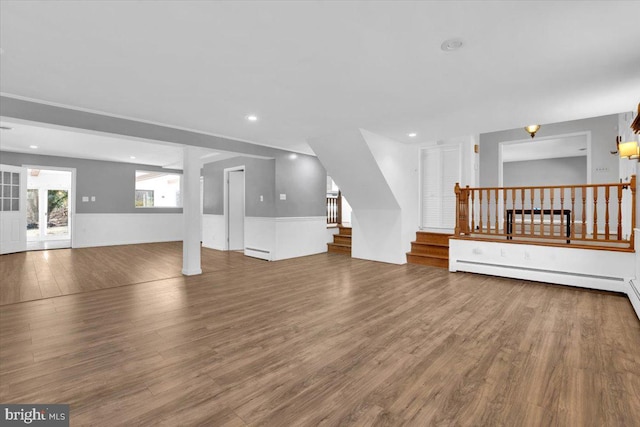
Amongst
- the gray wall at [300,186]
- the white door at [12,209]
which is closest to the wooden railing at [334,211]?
the gray wall at [300,186]

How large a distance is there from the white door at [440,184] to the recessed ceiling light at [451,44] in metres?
4.31

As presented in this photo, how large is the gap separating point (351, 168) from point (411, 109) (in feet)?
6.12

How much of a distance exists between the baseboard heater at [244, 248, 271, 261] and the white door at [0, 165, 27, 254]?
17.9ft

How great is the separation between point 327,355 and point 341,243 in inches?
207

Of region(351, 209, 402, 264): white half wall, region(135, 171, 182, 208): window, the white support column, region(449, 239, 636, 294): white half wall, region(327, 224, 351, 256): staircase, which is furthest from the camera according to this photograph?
region(135, 171, 182, 208): window

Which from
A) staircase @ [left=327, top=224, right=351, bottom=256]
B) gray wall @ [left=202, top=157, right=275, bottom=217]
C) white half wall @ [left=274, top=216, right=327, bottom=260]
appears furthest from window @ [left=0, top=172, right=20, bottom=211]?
staircase @ [left=327, top=224, right=351, bottom=256]

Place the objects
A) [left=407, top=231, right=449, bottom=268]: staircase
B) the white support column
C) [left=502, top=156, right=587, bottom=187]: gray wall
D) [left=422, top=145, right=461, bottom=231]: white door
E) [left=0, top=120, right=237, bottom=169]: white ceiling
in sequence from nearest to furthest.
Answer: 1. the white support column
2. [left=0, top=120, right=237, bottom=169]: white ceiling
3. [left=407, top=231, right=449, bottom=268]: staircase
4. [left=422, top=145, right=461, bottom=231]: white door
5. [left=502, top=156, right=587, bottom=187]: gray wall

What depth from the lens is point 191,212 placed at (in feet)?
16.3

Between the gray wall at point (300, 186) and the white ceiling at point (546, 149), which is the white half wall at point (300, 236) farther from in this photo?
the white ceiling at point (546, 149)

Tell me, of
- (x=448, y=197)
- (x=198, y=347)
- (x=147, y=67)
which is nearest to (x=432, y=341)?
(x=198, y=347)

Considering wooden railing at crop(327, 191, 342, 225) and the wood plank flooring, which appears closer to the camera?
the wood plank flooring

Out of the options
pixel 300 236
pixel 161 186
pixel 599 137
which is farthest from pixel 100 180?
pixel 599 137

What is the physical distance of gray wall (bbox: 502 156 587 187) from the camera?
33.4 feet

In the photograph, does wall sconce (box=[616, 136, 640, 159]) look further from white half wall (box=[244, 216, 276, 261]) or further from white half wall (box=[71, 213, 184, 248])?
white half wall (box=[71, 213, 184, 248])
